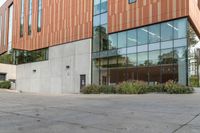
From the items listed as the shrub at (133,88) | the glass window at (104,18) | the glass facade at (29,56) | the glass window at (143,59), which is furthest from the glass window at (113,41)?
the glass facade at (29,56)

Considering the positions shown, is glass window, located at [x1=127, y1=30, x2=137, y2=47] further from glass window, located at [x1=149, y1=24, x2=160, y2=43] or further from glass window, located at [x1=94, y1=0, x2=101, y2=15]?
glass window, located at [x1=94, y1=0, x2=101, y2=15]

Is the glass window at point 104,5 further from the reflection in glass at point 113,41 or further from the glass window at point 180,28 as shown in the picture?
the glass window at point 180,28

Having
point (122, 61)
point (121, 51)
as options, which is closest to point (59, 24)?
point (121, 51)

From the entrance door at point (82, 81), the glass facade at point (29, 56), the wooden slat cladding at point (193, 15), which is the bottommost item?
the entrance door at point (82, 81)

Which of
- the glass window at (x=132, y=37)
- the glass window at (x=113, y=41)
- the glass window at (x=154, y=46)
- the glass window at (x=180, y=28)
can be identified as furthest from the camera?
the glass window at (x=113, y=41)

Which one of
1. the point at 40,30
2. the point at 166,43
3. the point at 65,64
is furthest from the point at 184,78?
the point at 40,30

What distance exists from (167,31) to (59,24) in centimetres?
1701

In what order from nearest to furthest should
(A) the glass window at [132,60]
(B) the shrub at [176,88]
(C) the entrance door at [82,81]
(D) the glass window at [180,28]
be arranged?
1. (B) the shrub at [176,88]
2. (D) the glass window at [180,28]
3. (A) the glass window at [132,60]
4. (C) the entrance door at [82,81]

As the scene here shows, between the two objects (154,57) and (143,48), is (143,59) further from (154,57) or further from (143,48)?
(154,57)

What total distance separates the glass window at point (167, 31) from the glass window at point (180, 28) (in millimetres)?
381

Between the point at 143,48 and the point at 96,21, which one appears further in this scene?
the point at 96,21

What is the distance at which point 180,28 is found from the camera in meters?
24.8

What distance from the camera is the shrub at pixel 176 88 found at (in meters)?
22.4

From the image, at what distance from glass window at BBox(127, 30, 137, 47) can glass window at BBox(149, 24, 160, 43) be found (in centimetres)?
182
